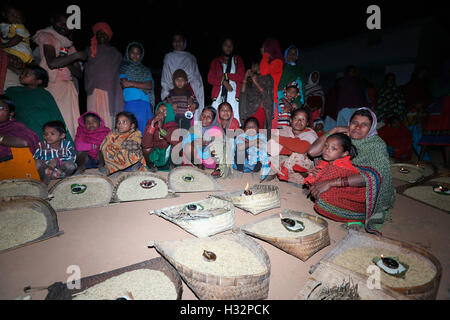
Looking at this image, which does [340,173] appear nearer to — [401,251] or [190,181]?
[401,251]

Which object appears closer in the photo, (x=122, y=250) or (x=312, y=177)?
(x=122, y=250)

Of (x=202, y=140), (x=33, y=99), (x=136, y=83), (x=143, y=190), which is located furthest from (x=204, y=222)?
(x=33, y=99)

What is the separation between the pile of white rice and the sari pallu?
88 cm

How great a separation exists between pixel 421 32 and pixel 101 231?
1031 centimetres

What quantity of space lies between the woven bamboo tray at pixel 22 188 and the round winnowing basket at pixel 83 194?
0.35 ft

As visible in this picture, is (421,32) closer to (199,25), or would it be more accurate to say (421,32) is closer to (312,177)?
(199,25)

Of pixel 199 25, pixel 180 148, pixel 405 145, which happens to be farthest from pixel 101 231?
pixel 199 25

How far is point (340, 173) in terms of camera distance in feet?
6.85

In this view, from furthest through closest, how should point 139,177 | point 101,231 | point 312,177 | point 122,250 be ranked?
point 139,177 → point 312,177 → point 101,231 → point 122,250

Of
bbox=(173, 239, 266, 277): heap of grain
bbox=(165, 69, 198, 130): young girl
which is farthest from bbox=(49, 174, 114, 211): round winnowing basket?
bbox=(165, 69, 198, 130): young girl

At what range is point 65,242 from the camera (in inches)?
66.2

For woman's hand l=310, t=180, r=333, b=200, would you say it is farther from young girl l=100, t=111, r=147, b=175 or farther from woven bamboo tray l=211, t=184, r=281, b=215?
young girl l=100, t=111, r=147, b=175

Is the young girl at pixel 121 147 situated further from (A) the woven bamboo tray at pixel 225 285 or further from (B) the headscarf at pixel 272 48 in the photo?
(B) the headscarf at pixel 272 48

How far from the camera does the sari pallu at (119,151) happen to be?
3.35 meters
